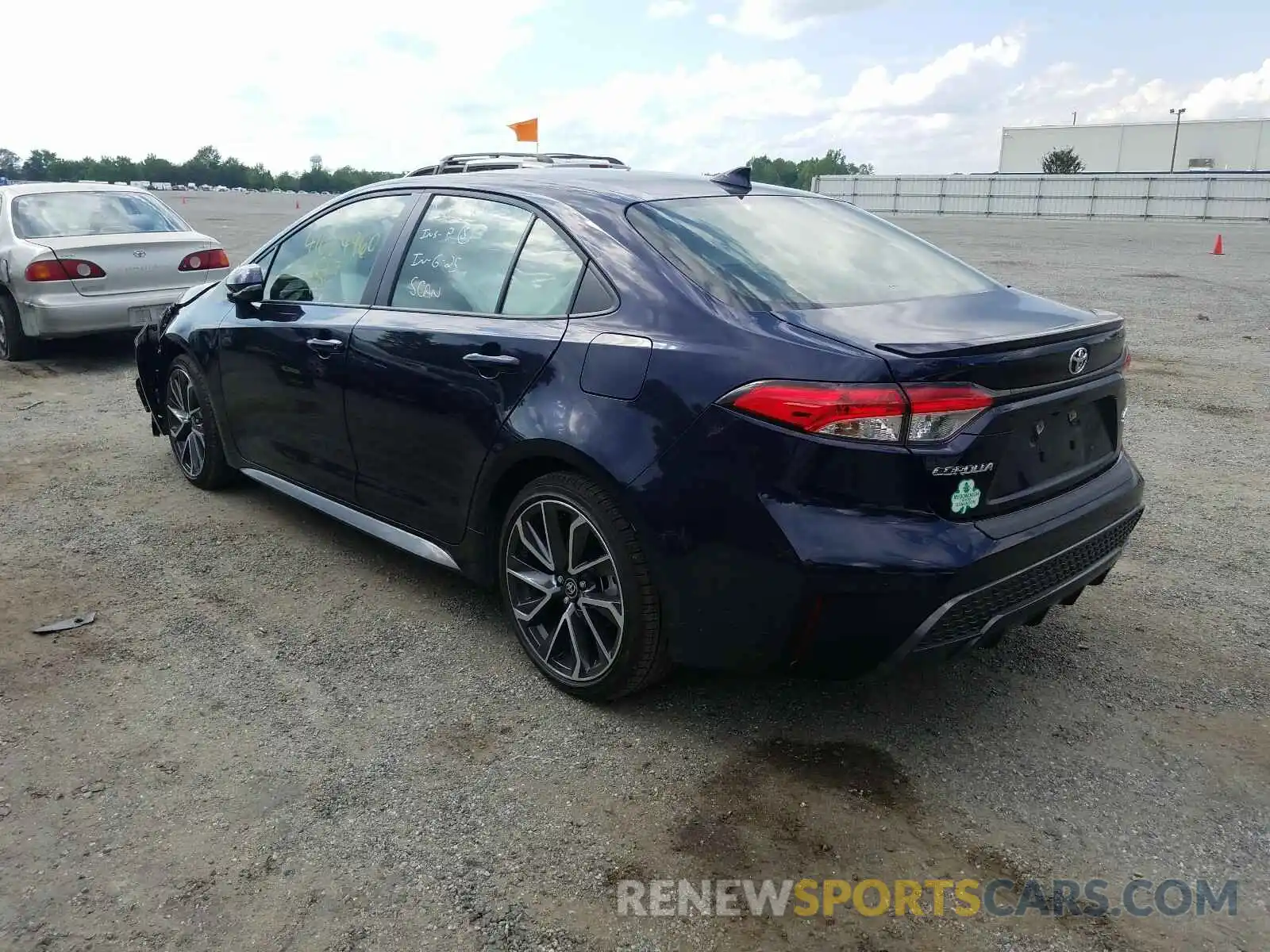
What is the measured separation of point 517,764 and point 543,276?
5.22 ft

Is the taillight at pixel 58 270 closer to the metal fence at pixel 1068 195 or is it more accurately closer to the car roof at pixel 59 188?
Answer: the car roof at pixel 59 188

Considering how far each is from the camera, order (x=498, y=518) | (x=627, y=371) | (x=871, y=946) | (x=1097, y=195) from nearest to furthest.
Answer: (x=871, y=946), (x=627, y=371), (x=498, y=518), (x=1097, y=195)

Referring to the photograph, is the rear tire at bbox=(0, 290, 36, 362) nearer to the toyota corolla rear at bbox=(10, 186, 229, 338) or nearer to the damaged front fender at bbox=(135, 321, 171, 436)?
the toyota corolla rear at bbox=(10, 186, 229, 338)

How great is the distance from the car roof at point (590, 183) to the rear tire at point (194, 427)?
1.75 meters

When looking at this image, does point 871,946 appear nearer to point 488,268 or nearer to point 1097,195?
point 488,268

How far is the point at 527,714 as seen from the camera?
3357mm

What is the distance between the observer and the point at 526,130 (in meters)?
8.26

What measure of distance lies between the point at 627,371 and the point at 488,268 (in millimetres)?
905

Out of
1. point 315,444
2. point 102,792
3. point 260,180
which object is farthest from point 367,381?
point 260,180

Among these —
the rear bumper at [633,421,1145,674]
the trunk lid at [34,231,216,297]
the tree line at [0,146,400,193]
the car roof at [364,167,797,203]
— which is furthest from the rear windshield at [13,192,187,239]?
the tree line at [0,146,400,193]

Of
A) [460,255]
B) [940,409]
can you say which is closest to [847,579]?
[940,409]

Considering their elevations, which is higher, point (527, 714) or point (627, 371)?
point (627, 371)

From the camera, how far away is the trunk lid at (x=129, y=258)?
8688 mm

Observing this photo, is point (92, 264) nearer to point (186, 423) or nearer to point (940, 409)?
point (186, 423)
